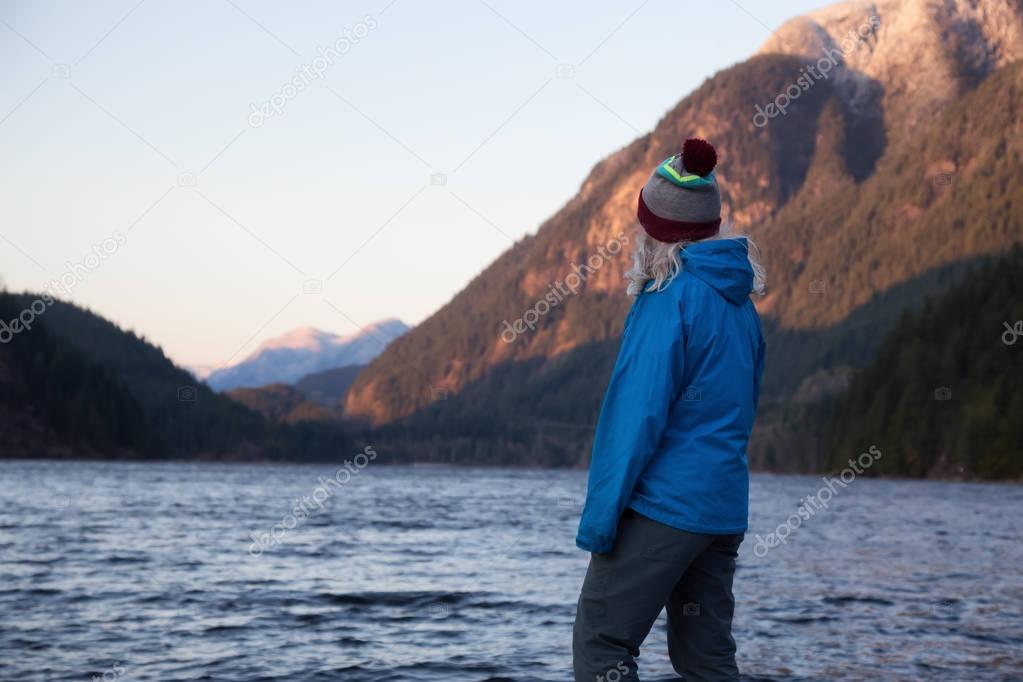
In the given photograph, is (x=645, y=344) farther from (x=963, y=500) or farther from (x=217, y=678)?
(x=963, y=500)

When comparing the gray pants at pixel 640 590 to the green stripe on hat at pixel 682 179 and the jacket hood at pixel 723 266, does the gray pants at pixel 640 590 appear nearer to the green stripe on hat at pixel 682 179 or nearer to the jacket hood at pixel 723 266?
the jacket hood at pixel 723 266

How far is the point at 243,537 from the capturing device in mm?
39406

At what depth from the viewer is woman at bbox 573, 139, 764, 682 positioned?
624 cm

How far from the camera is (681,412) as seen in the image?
639cm

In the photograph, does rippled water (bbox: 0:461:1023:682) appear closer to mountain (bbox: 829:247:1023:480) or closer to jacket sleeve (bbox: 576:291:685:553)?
jacket sleeve (bbox: 576:291:685:553)

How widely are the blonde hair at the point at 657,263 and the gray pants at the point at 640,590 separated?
1.23 m

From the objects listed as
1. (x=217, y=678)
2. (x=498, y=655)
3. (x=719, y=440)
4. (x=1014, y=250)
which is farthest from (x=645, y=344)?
(x=1014, y=250)

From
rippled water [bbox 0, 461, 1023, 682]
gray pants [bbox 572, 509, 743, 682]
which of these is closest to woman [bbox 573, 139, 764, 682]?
gray pants [bbox 572, 509, 743, 682]

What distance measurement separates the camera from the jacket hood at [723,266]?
652 centimetres

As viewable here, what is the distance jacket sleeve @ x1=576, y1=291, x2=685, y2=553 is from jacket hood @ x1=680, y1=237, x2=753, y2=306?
28 centimetres

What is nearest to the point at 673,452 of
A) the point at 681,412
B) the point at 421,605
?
the point at 681,412

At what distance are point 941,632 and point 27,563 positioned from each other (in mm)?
20438

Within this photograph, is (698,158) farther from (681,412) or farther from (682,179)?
(681,412)

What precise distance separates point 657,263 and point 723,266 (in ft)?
1.17
